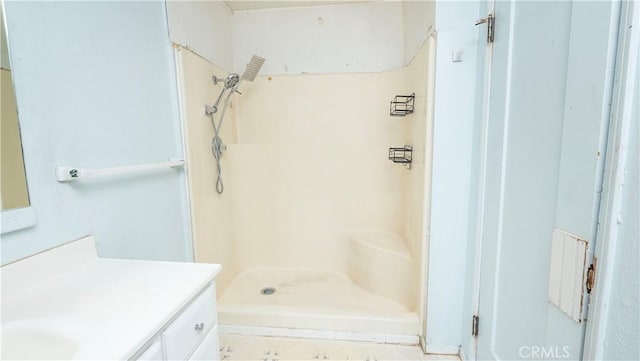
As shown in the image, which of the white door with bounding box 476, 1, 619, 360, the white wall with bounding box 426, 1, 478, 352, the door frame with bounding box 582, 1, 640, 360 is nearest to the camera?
the door frame with bounding box 582, 1, 640, 360

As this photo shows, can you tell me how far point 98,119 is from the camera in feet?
3.59

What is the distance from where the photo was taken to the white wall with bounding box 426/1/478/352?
52.9 inches

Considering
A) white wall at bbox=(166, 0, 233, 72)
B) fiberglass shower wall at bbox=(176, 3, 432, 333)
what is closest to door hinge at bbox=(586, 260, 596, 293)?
fiberglass shower wall at bbox=(176, 3, 432, 333)

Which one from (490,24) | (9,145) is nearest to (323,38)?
(490,24)

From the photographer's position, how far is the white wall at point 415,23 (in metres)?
1.47

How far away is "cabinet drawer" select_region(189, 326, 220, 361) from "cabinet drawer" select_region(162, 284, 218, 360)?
2 centimetres

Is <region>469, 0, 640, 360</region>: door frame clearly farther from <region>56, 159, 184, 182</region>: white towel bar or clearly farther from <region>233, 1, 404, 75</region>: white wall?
<region>233, 1, 404, 75</region>: white wall

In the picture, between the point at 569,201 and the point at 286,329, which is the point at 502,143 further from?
the point at 286,329

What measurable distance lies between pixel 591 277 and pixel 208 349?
1.09m

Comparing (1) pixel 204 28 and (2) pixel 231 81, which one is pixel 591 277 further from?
(1) pixel 204 28

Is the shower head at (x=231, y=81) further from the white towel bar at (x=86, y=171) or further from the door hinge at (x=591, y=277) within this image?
the door hinge at (x=591, y=277)

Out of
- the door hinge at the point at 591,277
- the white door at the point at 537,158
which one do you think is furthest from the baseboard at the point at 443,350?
the door hinge at the point at 591,277

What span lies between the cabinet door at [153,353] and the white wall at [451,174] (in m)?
1.27

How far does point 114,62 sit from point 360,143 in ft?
5.62
